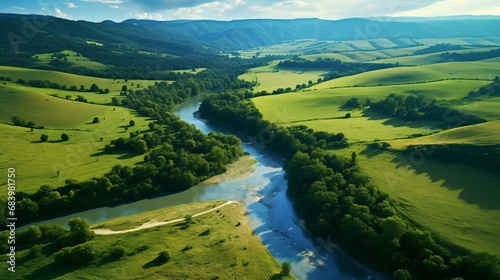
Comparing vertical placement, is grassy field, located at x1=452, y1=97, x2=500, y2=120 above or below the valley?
above

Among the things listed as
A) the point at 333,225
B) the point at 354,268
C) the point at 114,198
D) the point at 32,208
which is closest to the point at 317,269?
the point at 354,268

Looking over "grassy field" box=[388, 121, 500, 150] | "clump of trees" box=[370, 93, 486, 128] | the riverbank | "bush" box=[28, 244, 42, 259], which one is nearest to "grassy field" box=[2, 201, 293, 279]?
"bush" box=[28, 244, 42, 259]

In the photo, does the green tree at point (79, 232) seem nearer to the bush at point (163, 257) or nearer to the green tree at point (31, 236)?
the green tree at point (31, 236)

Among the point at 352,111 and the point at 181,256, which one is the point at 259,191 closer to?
the point at 181,256

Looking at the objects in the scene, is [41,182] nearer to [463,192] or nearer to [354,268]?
[354,268]

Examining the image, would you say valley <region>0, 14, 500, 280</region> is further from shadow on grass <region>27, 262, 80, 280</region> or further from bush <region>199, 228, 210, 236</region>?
bush <region>199, 228, 210, 236</region>

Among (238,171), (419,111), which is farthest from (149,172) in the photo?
(419,111)
